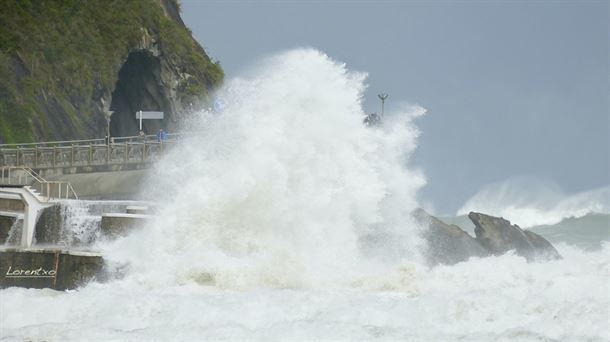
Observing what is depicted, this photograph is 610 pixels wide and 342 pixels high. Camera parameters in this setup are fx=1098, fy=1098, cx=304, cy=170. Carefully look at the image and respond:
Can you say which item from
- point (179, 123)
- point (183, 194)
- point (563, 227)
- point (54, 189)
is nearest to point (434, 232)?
point (54, 189)

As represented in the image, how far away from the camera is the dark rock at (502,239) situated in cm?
3475

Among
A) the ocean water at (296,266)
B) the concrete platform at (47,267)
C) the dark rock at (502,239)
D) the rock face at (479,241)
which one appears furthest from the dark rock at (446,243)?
the concrete platform at (47,267)

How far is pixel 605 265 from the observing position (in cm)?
1880

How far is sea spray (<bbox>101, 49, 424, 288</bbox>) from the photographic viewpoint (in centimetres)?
1869

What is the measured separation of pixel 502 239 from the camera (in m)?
35.2

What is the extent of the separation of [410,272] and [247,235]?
3.31 m

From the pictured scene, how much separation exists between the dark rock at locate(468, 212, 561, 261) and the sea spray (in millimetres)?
12307

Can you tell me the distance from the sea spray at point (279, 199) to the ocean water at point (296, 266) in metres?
0.03

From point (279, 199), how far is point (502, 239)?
54.6 feet

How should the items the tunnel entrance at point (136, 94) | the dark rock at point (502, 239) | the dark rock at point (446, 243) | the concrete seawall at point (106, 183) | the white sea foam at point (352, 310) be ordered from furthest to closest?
the tunnel entrance at point (136, 94)
the dark rock at point (502, 239)
the concrete seawall at point (106, 183)
the dark rock at point (446, 243)
the white sea foam at point (352, 310)

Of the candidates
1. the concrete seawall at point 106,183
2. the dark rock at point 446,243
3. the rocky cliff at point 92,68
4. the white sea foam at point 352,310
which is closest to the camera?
the white sea foam at point 352,310

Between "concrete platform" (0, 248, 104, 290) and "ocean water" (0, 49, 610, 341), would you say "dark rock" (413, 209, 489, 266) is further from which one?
→ "concrete platform" (0, 248, 104, 290)

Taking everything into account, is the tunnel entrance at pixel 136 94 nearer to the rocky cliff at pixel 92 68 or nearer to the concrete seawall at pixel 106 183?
the rocky cliff at pixel 92 68

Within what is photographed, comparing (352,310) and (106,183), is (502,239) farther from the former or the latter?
(352,310)
